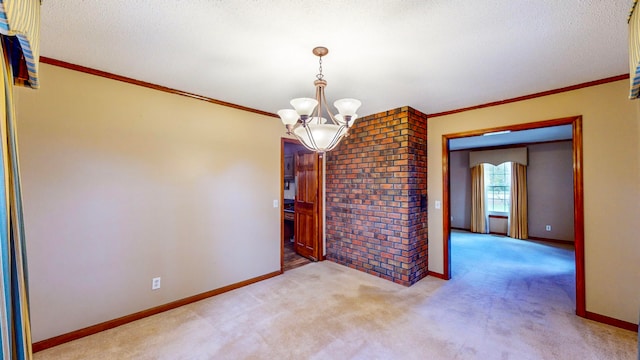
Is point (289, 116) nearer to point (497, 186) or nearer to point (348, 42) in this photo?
point (348, 42)

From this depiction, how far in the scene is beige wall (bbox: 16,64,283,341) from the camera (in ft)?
6.92

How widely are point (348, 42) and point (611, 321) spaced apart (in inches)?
139

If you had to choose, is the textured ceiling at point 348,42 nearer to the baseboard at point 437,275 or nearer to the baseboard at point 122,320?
the baseboard at point 122,320

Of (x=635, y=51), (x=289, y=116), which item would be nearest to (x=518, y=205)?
(x=635, y=51)

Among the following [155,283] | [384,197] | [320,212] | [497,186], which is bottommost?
[155,283]

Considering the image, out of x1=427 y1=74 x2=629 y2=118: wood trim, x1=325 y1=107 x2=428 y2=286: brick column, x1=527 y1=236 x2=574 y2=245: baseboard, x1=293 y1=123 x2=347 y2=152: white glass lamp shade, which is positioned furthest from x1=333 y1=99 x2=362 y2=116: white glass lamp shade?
x1=527 y1=236 x2=574 y2=245: baseboard

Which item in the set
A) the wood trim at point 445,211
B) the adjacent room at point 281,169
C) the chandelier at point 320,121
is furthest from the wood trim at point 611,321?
the chandelier at point 320,121

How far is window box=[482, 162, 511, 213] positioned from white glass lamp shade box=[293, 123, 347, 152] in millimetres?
6497

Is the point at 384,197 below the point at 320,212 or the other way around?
the other way around

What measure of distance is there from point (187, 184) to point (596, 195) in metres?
4.25

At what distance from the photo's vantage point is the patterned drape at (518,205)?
6250 millimetres

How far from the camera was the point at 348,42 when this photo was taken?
6.10 feet

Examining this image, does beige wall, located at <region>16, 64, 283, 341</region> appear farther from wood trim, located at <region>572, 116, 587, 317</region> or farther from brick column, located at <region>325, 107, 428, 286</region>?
wood trim, located at <region>572, 116, 587, 317</region>

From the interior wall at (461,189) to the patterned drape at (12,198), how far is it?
787cm
